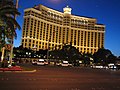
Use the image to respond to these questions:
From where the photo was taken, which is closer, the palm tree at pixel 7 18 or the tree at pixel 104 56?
the palm tree at pixel 7 18

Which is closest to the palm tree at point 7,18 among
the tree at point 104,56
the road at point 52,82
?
the road at point 52,82

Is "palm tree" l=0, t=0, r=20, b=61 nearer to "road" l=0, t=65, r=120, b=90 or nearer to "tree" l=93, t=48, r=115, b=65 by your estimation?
"road" l=0, t=65, r=120, b=90

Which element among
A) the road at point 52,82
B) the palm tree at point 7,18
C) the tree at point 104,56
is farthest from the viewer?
the tree at point 104,56

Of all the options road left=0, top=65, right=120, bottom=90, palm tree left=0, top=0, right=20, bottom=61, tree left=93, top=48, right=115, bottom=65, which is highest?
palm tree left=0, top=0, right=20, bottom=61

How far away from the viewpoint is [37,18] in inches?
6816

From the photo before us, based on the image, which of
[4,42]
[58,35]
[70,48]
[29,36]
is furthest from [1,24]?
[58,35]

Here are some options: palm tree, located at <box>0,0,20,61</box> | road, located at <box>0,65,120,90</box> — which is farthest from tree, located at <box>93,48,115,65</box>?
road, located at <box>0,65,120,90</box>

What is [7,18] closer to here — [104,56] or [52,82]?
[52,82]

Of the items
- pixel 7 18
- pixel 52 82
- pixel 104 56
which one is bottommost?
pixel 52 82

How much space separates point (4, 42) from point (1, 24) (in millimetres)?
5729

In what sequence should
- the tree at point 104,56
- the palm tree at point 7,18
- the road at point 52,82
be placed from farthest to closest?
1. the tree at point 104,56
2. the palm tree at point 7,18
3. the road at point 52,82

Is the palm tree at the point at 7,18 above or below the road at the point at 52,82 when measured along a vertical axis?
above

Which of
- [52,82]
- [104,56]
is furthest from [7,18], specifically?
[104,56]

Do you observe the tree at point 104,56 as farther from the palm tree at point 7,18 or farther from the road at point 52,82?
the road at point 52,82
